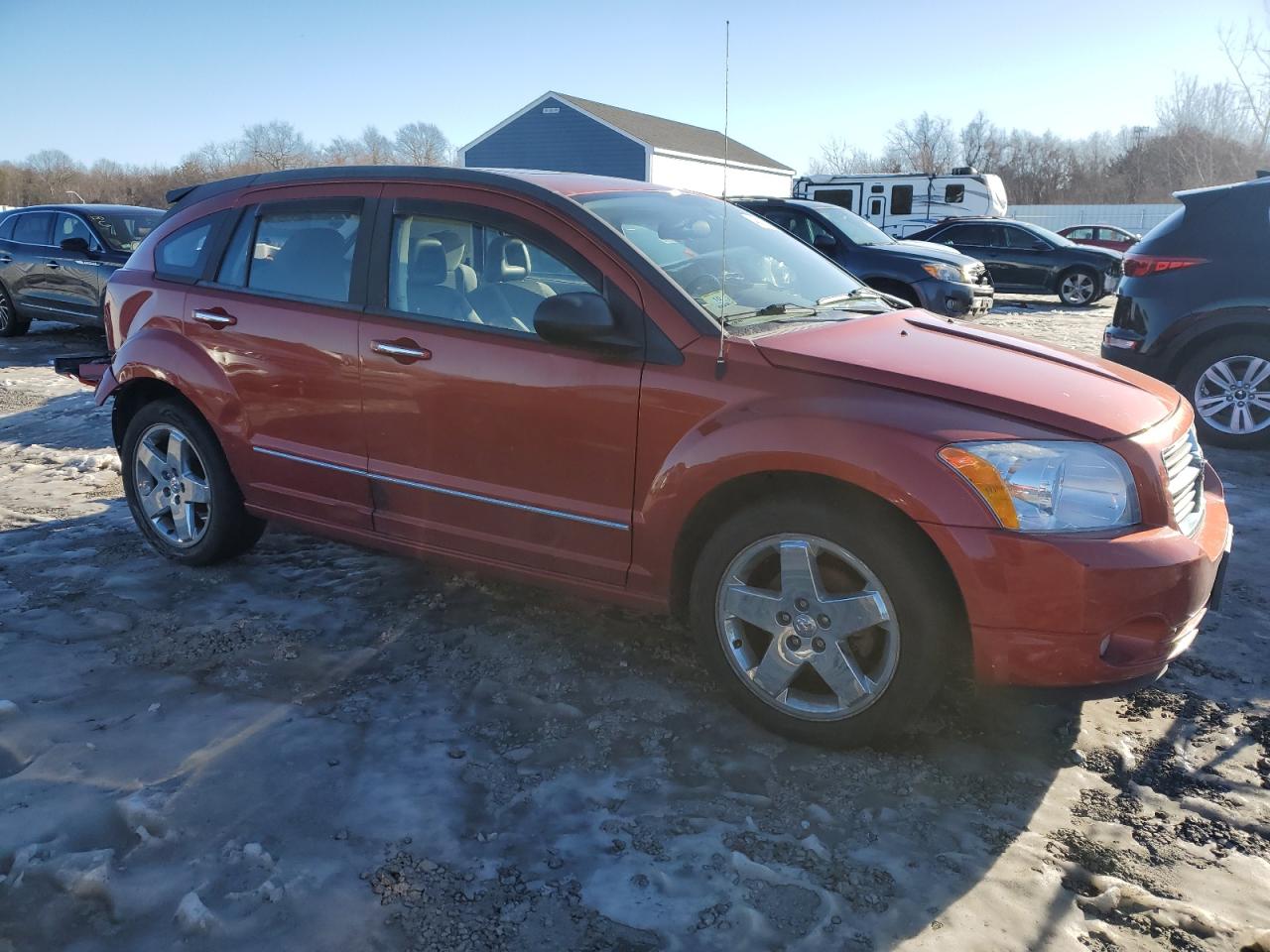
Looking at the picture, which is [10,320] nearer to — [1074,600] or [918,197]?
[1074,600]

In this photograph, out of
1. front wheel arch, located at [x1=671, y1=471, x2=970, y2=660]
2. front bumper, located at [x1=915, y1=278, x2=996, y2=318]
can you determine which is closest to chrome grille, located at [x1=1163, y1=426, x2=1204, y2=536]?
front wheel arch, located at [x1=671, y1=471, x2=970, y2=660]

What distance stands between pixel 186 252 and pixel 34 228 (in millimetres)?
9211

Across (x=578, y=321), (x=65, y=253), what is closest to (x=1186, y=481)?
(x=578, y=321)

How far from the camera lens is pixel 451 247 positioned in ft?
11.8

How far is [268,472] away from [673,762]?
2255mm

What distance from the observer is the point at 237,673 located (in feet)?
11.3

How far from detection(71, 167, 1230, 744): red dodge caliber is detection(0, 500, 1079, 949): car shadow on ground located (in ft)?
1.11

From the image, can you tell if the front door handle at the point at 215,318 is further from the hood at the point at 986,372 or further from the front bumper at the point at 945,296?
the front bumper at the point at 945,296

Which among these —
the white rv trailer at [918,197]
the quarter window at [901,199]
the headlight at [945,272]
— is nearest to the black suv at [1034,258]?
the white rv trailer at [918,197]

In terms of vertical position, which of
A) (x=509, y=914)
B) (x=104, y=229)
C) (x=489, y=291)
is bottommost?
(x=509, y=914)

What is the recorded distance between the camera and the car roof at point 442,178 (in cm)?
357

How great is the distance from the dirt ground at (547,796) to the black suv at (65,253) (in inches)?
317

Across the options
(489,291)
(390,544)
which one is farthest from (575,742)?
(489,291)

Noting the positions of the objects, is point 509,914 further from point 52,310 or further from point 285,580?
point 52,310
